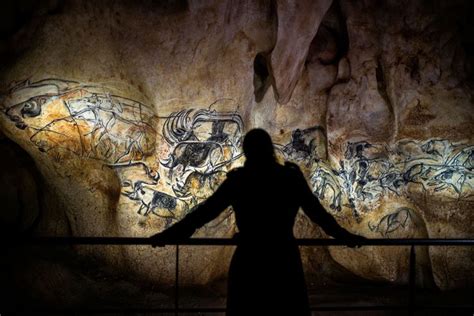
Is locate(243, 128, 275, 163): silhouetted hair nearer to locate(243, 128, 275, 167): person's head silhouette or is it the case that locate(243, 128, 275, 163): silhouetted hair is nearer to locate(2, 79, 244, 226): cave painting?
locate(243, 128, 275, 167): person's head silhouette

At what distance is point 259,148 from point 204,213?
48cm

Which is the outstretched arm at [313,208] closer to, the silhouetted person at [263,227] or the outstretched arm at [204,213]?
the silhouetted person at [263,227]

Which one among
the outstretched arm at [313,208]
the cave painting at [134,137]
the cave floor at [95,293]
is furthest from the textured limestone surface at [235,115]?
the outstretched arm at [313,208]

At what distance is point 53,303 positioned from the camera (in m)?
6.69

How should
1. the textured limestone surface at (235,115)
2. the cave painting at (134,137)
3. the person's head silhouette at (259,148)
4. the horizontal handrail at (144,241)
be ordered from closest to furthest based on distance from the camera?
1. the person's head silhouette at (259,148)
2. the horizontal handrail at (144,241)
3. the cave painting at (134,137)
4. the textured limestone surface at (235,115)

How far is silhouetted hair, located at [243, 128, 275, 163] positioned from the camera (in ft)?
7.59

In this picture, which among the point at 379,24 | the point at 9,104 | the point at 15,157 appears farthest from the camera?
the point at 379,24

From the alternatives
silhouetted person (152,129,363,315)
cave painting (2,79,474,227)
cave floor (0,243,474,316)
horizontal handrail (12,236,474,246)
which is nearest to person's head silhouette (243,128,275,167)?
silhouetted person (152,129,363,315)

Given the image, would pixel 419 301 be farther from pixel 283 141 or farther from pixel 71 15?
pixel 71 15

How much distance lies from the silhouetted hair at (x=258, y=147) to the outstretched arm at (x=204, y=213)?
0.21m

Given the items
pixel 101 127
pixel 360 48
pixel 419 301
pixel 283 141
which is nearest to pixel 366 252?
pixel 419 301

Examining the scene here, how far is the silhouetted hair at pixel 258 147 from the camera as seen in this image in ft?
7.59

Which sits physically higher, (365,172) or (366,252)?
(365,172)

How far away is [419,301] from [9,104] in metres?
7.40
